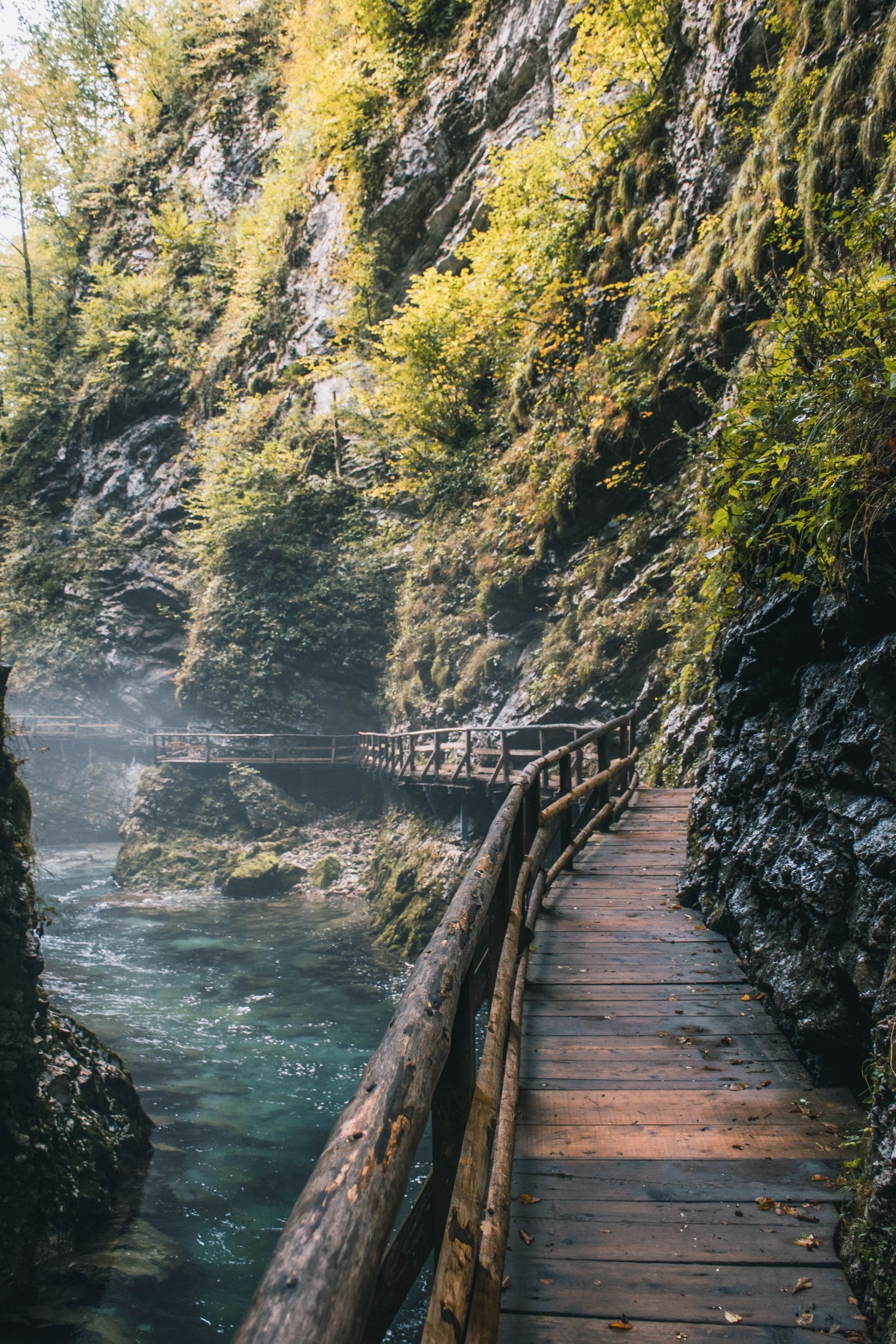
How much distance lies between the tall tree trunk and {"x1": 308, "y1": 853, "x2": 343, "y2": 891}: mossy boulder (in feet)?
94.4

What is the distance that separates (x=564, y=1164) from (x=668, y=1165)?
36cm

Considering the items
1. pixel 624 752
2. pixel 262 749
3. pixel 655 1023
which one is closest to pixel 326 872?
pixel 262 749

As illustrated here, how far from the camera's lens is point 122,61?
1337 inches

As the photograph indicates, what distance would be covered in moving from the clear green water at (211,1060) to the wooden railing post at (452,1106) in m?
4.90

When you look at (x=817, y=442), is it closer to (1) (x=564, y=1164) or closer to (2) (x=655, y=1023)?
(2) (x=655, y=1023)

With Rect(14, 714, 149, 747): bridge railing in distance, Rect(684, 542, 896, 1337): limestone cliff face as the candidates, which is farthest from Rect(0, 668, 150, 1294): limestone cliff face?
Rect(14, 714, 149, 747): bridge railing in distance

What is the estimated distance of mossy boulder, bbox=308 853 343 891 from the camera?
17219 millimetres

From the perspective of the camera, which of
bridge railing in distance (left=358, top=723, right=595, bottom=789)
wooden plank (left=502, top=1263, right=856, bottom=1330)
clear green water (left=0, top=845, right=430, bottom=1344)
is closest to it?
wooden plank (left=502, top=1263, right=856, bottom=1330)

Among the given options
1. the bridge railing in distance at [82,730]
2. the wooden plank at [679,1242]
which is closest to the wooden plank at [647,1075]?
the wooden plank at [679,1242]

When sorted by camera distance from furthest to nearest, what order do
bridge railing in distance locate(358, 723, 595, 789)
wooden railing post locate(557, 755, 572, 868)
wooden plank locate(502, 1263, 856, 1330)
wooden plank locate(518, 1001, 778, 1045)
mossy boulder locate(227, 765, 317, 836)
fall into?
Answer: mossy boulder locate(227, 765, 317, 836)
bridge railing in distance locate(358, 723, 595, 789)
wooden railing post locate(557, 755, 572, 868)
wooden plank locate(518, 1001, 778, 1045)
wooden plank locate(502, 1263, 856, 1330)

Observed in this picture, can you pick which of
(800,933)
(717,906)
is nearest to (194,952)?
(717,906)

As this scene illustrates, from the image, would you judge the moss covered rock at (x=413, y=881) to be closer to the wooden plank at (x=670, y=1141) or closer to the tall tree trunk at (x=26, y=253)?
the wooden plank at (x=670, y=1141)

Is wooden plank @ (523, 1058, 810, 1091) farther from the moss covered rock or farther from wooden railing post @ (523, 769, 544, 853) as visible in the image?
the moss covered rock

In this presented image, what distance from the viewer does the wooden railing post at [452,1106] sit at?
171 centimetres
